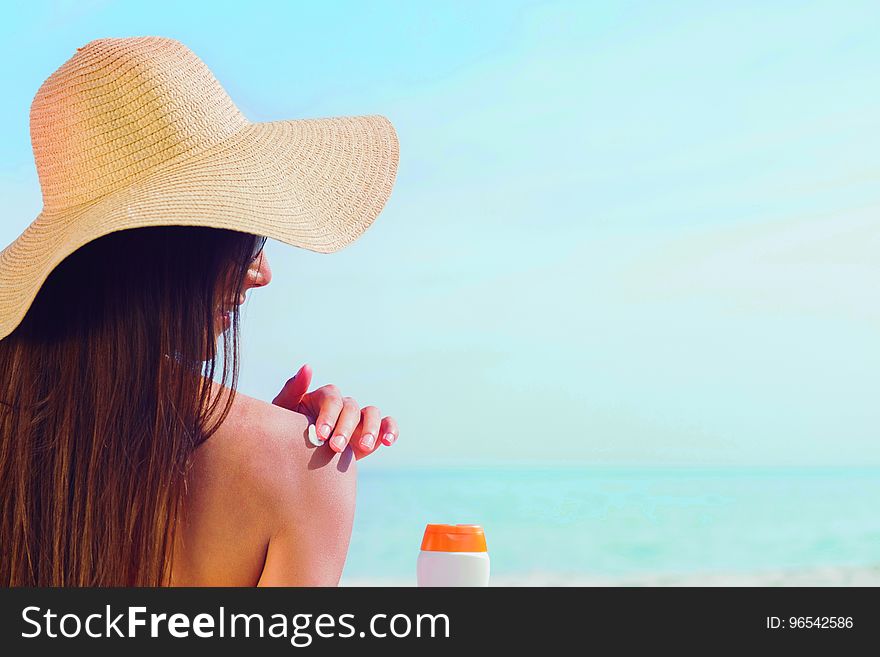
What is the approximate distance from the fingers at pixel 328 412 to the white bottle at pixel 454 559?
0.22 metres

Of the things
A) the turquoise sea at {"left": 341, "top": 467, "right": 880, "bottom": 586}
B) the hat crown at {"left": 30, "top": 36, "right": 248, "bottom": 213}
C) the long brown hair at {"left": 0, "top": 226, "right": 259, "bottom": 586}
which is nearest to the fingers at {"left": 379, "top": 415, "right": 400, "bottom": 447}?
the long brown hair at {"left": 0, "top": 226, "right": 259, "bottom": 586}

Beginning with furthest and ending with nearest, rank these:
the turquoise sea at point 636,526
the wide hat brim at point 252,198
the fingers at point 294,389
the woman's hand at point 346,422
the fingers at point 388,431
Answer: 1. the turquoise sea at point 636,526
2. the fingers at point 294,389
3. the fingers at point 388,431
4. the woman's hand at point 346,422
5. the wide hat brim at point 252,198

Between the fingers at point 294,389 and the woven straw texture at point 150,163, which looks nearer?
the woven straw texture at point 150,163

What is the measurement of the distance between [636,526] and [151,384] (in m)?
19.4

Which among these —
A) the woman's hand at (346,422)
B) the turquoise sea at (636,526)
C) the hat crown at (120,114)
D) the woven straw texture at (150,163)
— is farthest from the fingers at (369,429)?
the turquoise sea at (636,526)

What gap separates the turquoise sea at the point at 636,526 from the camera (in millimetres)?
16609

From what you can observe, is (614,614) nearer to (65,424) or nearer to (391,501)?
(65,424)

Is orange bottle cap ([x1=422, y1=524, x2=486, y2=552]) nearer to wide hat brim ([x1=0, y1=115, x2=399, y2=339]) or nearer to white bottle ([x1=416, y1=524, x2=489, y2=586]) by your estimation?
white bottle ([x1=416, y1=524, x2=489, y2=586])

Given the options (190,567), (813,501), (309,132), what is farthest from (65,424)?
(813,501)

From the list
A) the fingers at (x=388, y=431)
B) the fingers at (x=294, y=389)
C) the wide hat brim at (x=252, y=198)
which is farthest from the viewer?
the fingers at (x=294, y=389)

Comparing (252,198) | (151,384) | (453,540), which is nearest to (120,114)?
(252,198)

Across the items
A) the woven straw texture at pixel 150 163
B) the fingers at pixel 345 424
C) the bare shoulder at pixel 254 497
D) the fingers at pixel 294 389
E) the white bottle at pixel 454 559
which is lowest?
the white bottle at pixel 454 559

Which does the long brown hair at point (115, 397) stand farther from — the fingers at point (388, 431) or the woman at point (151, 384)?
the fingers at point (388, 431)

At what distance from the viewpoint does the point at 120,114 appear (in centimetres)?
141
